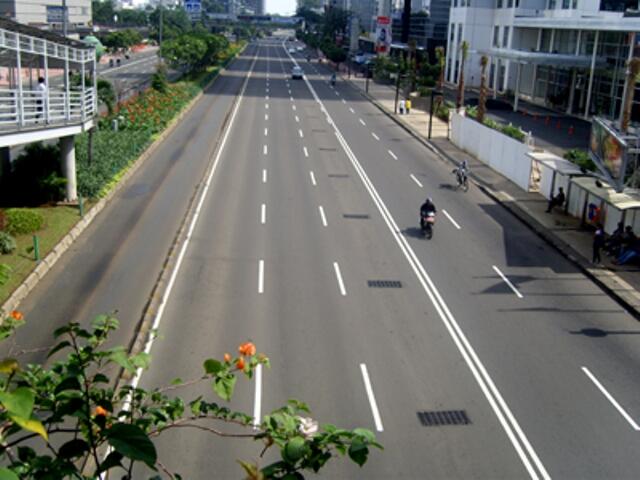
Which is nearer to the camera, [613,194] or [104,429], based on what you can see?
[104,429]

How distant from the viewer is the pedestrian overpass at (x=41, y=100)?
21016mm

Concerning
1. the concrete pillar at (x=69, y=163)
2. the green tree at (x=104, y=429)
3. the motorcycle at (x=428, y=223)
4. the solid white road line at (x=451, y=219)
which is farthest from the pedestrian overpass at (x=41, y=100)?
the green tree at (x=104, y=429)

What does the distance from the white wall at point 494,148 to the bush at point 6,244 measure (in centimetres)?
2200

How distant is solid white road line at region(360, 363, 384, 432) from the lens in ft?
45.0

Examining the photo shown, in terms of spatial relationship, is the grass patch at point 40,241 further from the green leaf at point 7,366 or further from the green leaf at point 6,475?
the green leaf at point 6,475

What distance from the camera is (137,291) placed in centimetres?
1989

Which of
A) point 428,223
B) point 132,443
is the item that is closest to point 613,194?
point 428,223

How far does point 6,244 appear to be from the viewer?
21.5 meters

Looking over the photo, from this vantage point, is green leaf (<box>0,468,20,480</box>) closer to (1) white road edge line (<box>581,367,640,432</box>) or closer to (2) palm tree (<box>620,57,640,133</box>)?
(1) white road edge line (<box>581,367,640,432</box>)

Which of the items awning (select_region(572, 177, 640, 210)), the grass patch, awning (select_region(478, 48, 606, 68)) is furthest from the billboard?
awning (select_region(478, 48, 606, 68))

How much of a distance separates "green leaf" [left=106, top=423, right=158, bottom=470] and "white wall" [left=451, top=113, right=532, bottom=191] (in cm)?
3174

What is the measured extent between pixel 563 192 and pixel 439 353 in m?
15.7

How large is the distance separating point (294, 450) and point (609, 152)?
23720 millimetres

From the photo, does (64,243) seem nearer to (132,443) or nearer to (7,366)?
(7,366)
